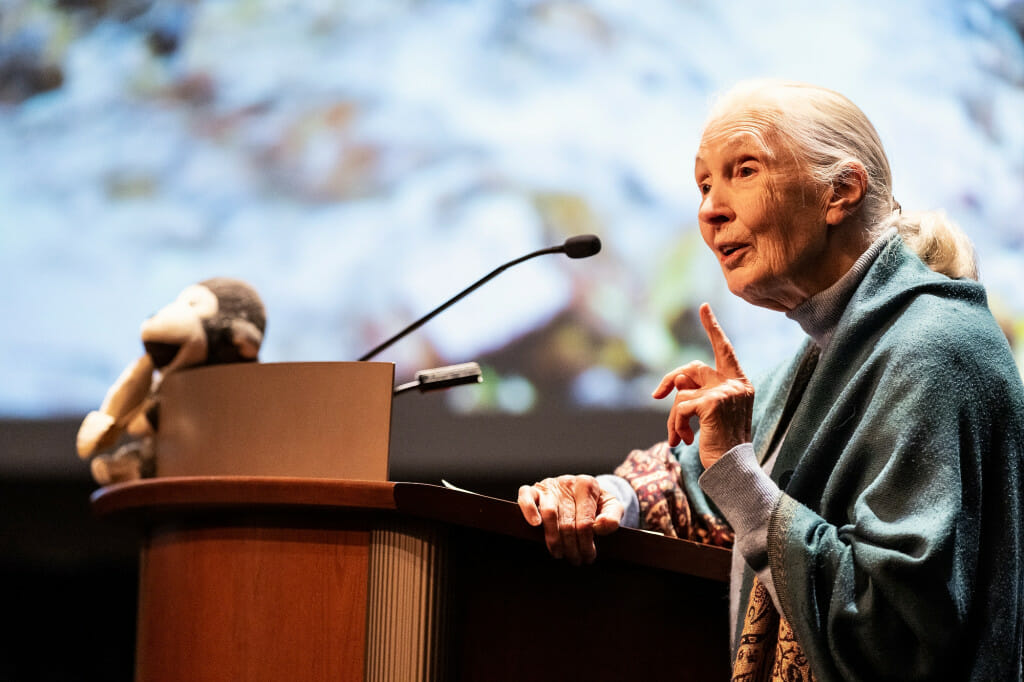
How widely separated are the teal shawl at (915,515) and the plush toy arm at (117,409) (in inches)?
53.5

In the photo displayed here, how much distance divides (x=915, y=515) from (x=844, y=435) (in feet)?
0.67

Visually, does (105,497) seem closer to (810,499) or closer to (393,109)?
(810,499)

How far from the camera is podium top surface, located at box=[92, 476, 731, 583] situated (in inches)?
50.0

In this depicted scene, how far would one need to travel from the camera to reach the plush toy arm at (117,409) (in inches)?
81.6

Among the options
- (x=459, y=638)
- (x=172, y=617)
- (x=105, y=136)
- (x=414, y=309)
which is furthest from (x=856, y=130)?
(x=105, y=136)

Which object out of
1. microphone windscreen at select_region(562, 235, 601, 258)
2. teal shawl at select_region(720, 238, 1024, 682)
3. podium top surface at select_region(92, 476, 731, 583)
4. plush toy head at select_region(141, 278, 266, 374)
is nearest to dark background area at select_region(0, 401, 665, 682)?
plush toy head at select_region(141, 278, 266, 374)

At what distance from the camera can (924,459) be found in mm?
1269

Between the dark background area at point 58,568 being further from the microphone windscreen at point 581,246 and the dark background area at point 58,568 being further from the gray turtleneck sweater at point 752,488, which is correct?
the gray turtleneck sweater at point 752,488

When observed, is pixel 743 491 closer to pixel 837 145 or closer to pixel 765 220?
pixel 765 220

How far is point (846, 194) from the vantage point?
1.60 m

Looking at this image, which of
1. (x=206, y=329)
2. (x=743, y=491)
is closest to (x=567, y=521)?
(x=743, y=491)

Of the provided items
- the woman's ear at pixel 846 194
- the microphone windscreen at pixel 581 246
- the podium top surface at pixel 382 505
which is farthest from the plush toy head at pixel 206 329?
the woman's ear at pixel 846 194

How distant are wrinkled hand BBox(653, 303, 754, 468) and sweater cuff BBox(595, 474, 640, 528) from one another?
0.22 meters

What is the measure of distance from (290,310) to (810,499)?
198 cm
